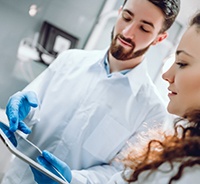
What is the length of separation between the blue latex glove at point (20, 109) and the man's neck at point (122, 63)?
0.43m

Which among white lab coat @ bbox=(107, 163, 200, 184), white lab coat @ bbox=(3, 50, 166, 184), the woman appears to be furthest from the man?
white lab coat @ bbox=(107, 163, 200, 184)

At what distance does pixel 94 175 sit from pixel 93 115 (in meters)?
0.27

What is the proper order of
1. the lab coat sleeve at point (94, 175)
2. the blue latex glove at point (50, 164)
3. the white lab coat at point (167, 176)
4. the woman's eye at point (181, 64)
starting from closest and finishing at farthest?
the white lab coat at point (167, 176)
the woman's eye at point (181, 64)
the blue latex glove at point (50, 164)
the lab coat sleeve at point (94, 175)

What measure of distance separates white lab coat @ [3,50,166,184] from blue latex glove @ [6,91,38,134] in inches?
2.9

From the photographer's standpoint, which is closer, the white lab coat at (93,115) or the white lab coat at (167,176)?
the white lab coat at (167,176)

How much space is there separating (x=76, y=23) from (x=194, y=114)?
125cm

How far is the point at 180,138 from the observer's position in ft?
2.24

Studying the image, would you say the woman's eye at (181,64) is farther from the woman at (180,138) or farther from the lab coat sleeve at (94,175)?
the lab coat sleeve at (94,175)

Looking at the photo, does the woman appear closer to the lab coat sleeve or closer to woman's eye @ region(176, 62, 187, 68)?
woman's eye @ region(176, 62, 187, 68)

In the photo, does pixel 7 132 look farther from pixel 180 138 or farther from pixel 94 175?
pixel 180 138

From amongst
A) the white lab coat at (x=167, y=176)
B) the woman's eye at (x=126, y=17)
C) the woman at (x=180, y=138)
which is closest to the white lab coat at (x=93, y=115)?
the woman's eye at (x=126, y=17)

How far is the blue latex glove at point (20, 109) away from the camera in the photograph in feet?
3.26

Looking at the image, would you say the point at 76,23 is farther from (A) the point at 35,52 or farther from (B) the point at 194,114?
(B) the point at 194,114

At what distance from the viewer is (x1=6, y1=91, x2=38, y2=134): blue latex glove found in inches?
39.1
